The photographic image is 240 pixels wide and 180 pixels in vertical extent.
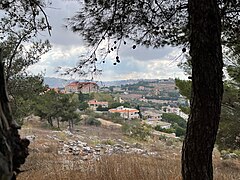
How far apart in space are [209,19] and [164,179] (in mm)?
1714

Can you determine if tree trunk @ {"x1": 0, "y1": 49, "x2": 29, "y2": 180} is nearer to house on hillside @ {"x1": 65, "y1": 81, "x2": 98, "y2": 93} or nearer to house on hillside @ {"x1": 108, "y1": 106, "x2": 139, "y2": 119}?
house on hillside @ {"x1": 65, "y1": 81, "x2": 98, "y2": 93}

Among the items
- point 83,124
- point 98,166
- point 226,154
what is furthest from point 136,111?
point 98,166

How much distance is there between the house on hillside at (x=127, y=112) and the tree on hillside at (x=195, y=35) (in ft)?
73.0

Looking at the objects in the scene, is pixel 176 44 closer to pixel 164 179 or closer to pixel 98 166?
pixel 164 179

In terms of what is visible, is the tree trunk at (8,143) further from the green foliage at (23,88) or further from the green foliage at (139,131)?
the green foliage at (139,131)

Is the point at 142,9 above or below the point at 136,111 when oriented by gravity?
above

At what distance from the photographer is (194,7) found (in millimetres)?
2076

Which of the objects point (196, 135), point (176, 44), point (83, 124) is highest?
point (176, 44)

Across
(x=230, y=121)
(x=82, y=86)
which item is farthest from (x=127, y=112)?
(x=82, y=86)

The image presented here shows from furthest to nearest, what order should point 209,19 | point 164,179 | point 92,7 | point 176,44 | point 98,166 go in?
point 98,166 → point 164,179 → point 176,44 → point 92,7 → point 209,19

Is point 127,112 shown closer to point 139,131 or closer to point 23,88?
point 139,131

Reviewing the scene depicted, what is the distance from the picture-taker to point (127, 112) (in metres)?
25.0

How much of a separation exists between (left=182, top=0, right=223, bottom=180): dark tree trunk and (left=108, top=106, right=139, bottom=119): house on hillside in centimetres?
2275

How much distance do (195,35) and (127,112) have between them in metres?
23.0
